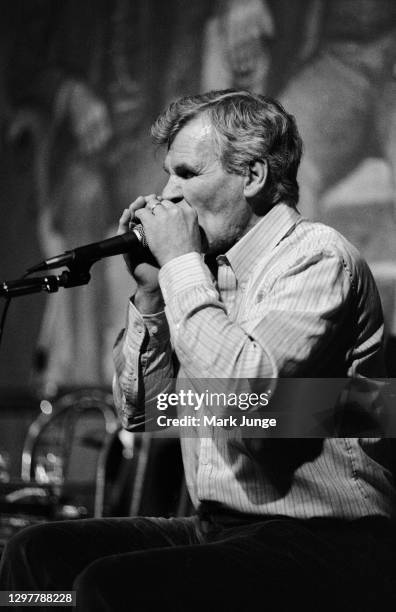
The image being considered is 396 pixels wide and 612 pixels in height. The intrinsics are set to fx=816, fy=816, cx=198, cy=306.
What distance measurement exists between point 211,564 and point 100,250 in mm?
621

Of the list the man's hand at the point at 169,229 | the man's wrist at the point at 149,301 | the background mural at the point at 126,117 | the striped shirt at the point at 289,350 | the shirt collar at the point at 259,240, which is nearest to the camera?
the striped shirt at the point at 289,350

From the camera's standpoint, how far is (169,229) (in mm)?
1563

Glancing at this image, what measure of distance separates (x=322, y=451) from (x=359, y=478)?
0.28ft

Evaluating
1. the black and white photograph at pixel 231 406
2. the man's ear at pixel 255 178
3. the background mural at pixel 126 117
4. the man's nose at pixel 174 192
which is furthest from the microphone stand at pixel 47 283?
the background mural at pixel 126 117

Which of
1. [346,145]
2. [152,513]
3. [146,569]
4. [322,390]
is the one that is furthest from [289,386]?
[346,145]

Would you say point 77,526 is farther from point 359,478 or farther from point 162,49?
point 162,49

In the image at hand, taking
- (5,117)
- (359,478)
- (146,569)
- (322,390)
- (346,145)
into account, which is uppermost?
(5,117)

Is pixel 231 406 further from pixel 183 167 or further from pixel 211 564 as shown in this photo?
pixel 183 167

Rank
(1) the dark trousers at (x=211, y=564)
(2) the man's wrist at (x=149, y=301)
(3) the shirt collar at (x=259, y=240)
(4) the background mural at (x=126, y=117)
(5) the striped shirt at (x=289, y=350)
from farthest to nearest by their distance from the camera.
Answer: (4) the background mural at (x=126, y=117), (2) the man's wrist at (x=149, y=301), (3) the shirt collar at (x=259, y=240), (5) the striped shirt at (x=289, y=350), (1) the dark trousers at (x=211, y=564)

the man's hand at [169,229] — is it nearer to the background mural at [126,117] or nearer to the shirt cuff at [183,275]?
the shirt cuff at [183,275]

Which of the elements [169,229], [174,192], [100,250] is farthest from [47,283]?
[174,192]

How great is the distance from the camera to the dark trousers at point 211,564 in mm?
1255

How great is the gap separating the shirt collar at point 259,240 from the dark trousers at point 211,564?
53cm

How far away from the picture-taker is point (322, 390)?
1489 mm
